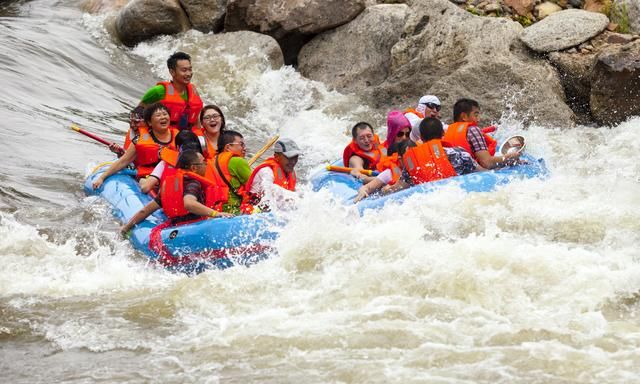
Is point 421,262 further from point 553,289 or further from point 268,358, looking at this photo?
point 268,358

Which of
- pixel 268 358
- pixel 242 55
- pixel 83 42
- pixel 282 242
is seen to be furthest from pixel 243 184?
pixel 83 42

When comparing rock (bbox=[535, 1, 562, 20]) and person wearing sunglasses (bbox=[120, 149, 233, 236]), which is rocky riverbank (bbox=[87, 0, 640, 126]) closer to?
rock (bbox=[535, 1, 562, 20])

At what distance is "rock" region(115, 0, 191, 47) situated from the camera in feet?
46.7

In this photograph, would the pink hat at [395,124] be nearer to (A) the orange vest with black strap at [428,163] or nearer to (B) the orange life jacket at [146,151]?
(A) the orange vest with black strap at [428,163]

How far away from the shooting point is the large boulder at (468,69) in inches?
429

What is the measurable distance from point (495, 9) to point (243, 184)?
21.2 feet

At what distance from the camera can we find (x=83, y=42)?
575 inches

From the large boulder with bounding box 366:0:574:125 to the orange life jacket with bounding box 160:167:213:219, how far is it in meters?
4.52

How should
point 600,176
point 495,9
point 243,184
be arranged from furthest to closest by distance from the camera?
point 495,9 < point 600,176 < point 243,184

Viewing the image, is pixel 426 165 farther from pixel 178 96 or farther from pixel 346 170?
pixel 178 96

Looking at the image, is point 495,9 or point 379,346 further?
point 495,9

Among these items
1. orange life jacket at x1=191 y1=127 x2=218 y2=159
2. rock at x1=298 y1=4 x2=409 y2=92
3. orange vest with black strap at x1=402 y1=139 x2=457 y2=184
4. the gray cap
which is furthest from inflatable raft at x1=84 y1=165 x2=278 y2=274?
rock at x1=298 y1=4 x2=409 y2=92

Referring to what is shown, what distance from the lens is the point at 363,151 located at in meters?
8.62

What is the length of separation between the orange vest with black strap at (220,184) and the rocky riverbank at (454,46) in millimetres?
4180
